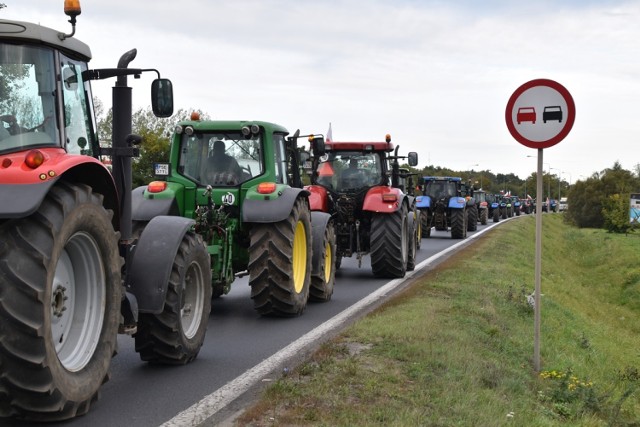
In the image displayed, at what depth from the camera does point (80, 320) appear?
5367 millimetres

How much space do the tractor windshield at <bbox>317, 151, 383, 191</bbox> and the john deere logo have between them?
19.2 ft

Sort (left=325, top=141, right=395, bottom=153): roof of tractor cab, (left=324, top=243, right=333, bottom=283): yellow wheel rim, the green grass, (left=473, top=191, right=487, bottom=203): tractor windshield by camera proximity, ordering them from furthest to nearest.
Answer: (left=473, top=191, right=487, bottom=203): tractor windshield < (left=325, top=141, right=395, bottom=153): roof of tractor cab < (left=324, top=243, right=333, bottom=283): yellow wheel rim < the green grass

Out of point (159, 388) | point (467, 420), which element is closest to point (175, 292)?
point (159, 388)

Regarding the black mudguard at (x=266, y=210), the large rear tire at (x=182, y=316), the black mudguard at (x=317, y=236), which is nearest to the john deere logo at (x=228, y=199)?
the black mudguard at (x=266, y=210)

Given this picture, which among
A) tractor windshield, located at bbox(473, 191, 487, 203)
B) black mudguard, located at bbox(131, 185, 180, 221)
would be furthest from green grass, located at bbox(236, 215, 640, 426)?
tractor windshield, located at bbox(473, 191, 487, 203)

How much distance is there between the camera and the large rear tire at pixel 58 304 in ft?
15.1

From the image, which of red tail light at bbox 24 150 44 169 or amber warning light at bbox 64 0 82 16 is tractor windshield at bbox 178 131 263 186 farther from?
red tail light at bbox 24 150 44 169

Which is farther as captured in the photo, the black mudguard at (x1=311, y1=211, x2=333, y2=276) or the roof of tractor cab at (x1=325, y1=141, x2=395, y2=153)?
the roof of tractor cab at (x1=325, y1=141, x2=395, y2=153)

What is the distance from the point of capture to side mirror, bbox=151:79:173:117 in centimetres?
630

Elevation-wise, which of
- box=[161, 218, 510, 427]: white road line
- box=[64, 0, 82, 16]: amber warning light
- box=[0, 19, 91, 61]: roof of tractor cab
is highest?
box=[64, 0, 82, 16]: amber warning light

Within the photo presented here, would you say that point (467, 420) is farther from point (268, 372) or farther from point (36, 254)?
point (36, 254)

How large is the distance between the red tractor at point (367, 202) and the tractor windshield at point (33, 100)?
9.39m

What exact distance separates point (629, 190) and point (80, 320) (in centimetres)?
8186

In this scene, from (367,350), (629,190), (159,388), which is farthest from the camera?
(629,190)
